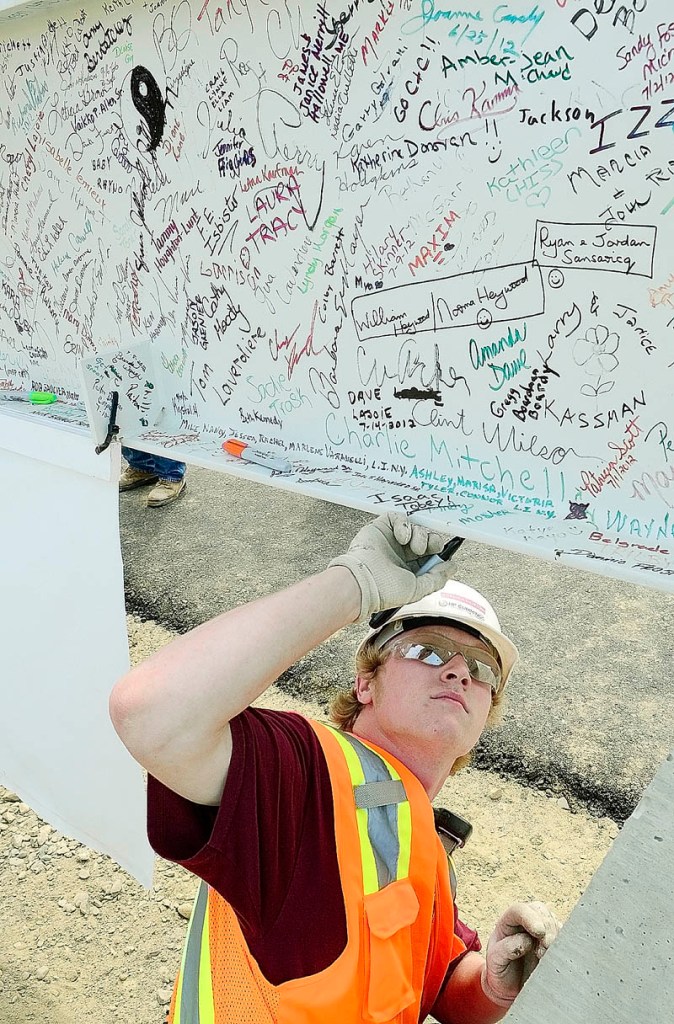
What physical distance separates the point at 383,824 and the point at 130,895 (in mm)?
1715

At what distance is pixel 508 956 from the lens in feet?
5.34

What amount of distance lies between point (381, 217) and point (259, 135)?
31cm

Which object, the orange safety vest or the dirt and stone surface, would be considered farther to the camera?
the dirt and stone surface

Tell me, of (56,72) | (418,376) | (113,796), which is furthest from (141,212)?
(113,796)

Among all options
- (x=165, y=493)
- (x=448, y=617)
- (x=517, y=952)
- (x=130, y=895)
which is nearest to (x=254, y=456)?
(x=448, y=617)

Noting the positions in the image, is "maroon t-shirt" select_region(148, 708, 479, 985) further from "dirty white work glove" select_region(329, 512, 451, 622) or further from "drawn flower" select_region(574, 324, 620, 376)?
"drawn flower" select_region(574, 324, 620, 376)

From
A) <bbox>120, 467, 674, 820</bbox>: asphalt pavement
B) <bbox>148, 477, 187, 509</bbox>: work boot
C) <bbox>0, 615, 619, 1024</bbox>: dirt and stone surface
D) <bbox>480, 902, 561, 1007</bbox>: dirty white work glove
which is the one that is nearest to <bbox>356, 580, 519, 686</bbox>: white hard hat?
<bbox>480, 902, 561, 1007</bbox>: dirty white work glove

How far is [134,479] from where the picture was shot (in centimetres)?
538

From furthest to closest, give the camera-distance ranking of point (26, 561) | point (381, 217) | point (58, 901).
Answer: point (58, 901)
point (26, 561)
point (381, 217)

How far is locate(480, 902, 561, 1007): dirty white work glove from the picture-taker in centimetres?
163

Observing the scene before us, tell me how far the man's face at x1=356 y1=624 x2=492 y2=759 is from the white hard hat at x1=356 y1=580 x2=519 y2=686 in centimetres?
3

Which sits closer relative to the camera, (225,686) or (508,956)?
(225,686)

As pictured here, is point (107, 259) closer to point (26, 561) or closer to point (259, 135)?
point (259, 135)

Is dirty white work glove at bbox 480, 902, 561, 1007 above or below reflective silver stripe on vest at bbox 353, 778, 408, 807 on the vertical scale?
below
